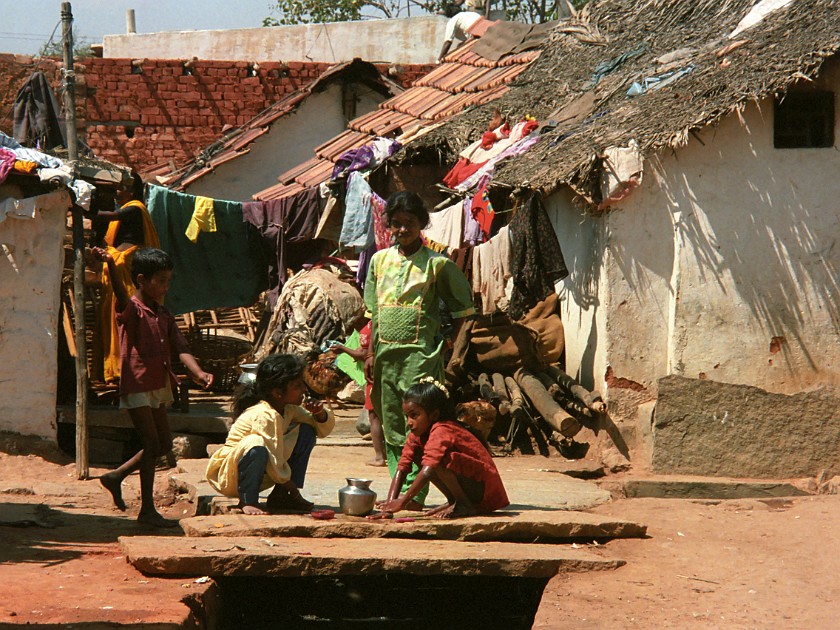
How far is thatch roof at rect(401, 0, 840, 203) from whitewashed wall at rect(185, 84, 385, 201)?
5424 mm

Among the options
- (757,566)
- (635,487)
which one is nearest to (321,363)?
(635,487)

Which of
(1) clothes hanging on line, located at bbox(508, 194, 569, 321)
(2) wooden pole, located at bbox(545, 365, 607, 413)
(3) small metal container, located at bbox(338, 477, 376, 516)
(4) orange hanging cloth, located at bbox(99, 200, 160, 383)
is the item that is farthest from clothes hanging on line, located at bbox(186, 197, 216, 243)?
(3) small metal container, located at bbox(338, 477, 376, 516)

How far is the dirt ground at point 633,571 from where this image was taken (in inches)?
208

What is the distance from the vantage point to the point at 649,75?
10.0 meters

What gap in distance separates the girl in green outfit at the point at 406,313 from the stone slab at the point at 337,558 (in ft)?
2.68

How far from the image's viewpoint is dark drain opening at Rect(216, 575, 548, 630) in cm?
693

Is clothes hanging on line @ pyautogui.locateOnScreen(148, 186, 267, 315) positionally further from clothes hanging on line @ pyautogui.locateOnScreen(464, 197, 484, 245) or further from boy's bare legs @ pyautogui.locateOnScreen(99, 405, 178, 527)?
boy's bare legs @ pyautogui.locateOnScreen(99, 405, 178, 527)

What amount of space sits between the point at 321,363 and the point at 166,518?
3.24 m

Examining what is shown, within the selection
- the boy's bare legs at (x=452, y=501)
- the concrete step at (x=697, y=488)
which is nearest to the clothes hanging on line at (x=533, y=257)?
the concrete step at (x=697, y=488)

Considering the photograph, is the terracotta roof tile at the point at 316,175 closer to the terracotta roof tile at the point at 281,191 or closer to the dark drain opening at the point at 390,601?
the terracotta roof tile at the point at 281,191

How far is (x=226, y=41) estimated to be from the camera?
76.6 feet

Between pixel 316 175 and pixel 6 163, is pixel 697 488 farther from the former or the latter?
pixel 316 175

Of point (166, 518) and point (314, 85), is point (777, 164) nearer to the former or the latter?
point (166, 518)

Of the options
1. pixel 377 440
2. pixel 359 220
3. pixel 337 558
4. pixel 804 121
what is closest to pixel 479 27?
pixel 359 220
